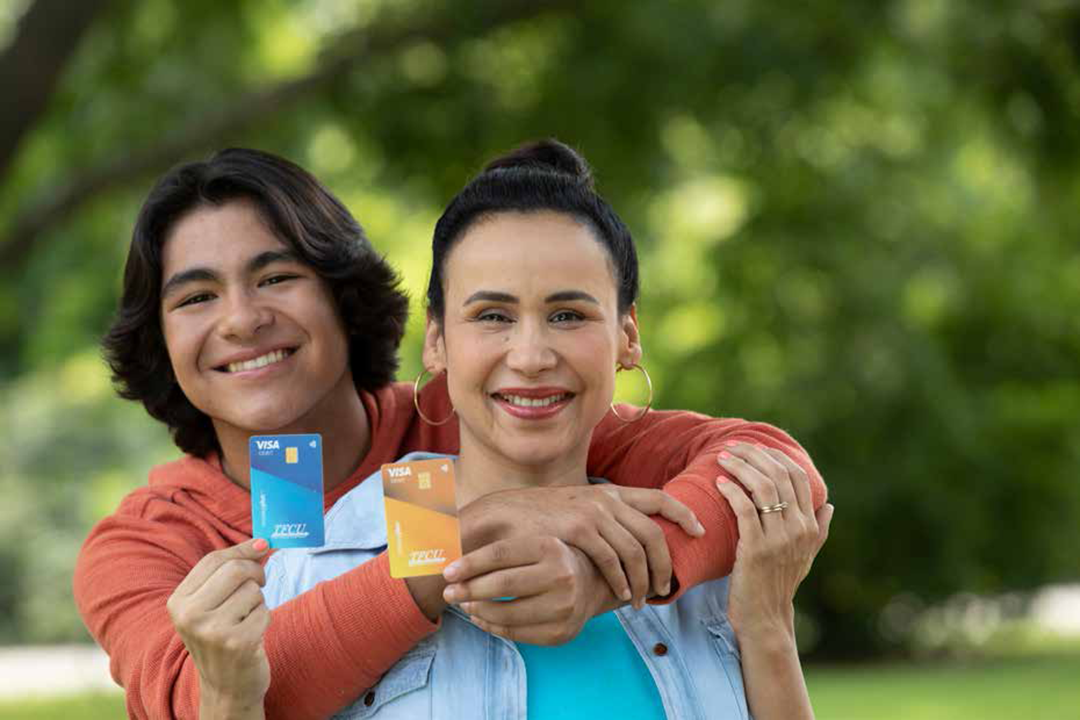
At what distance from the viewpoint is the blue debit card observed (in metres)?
2.34

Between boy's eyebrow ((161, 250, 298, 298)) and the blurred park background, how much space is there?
579 mm

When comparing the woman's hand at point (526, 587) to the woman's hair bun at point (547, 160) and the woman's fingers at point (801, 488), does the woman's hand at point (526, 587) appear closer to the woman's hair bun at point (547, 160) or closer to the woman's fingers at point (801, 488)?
the woman's fingers at point (801, 488)

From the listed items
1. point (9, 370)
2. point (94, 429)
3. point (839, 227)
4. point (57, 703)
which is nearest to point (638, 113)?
point (839, 227)

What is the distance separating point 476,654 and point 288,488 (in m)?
0.41

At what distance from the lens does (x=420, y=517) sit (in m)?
2.15

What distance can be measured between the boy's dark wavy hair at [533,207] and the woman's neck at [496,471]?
252 mm

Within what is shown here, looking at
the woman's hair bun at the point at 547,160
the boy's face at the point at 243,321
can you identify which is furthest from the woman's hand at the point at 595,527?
the boy's face at the point at 243,321

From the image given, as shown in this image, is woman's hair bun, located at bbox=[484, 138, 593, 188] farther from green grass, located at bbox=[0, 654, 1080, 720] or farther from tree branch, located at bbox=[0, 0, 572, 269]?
green grass, located at bbox=[0, 654, 1080, 720]

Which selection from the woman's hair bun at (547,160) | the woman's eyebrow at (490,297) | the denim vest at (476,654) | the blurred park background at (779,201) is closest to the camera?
the denim vest at (476,654)

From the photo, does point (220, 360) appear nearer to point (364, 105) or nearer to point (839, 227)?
point (364, 105)

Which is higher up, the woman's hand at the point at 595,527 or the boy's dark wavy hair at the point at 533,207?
the boy's dark wavy hair at the point at 533,207

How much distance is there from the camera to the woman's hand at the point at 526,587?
218 cm

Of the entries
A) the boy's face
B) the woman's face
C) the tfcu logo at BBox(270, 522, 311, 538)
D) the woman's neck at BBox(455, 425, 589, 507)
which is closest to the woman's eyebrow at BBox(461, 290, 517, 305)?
the woman's face

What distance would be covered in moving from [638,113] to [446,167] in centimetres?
110
